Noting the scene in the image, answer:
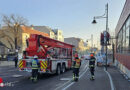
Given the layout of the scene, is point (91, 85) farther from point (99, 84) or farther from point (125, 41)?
point (125, 41)

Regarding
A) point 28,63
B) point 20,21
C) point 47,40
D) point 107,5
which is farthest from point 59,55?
point 20,21

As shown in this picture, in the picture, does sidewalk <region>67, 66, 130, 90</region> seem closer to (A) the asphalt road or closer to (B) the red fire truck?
(A) the asphalt road

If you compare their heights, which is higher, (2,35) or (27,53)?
(2,35)

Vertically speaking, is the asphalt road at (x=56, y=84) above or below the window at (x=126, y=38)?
below

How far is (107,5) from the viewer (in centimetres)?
1964

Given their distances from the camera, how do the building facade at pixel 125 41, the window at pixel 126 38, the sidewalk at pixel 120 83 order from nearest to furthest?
the sidewalk at pixel 120 83 < the building facade at pixel 125 41 < the window at pixel 126 38

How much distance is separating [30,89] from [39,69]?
10.6 ft

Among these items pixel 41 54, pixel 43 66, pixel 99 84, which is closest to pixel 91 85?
pixel 99 84

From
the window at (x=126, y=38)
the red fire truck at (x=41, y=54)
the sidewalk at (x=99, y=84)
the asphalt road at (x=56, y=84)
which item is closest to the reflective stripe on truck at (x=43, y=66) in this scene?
the red fire truck at (x=41, y=54)

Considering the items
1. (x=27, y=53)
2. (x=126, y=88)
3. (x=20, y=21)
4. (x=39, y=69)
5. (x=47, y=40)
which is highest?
(x=20, y=21)

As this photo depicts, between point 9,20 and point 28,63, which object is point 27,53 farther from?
point 9,20

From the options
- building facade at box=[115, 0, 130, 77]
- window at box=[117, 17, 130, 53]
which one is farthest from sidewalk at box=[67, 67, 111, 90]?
window at box=[117, 17, 130, 53]

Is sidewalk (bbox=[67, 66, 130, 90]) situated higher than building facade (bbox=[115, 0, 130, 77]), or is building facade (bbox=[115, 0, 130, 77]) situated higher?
building facade (bbox=[115, 0, 130, 77])

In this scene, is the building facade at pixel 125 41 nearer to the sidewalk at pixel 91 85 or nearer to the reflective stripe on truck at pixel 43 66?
the sidewalk at pixel 91 85
